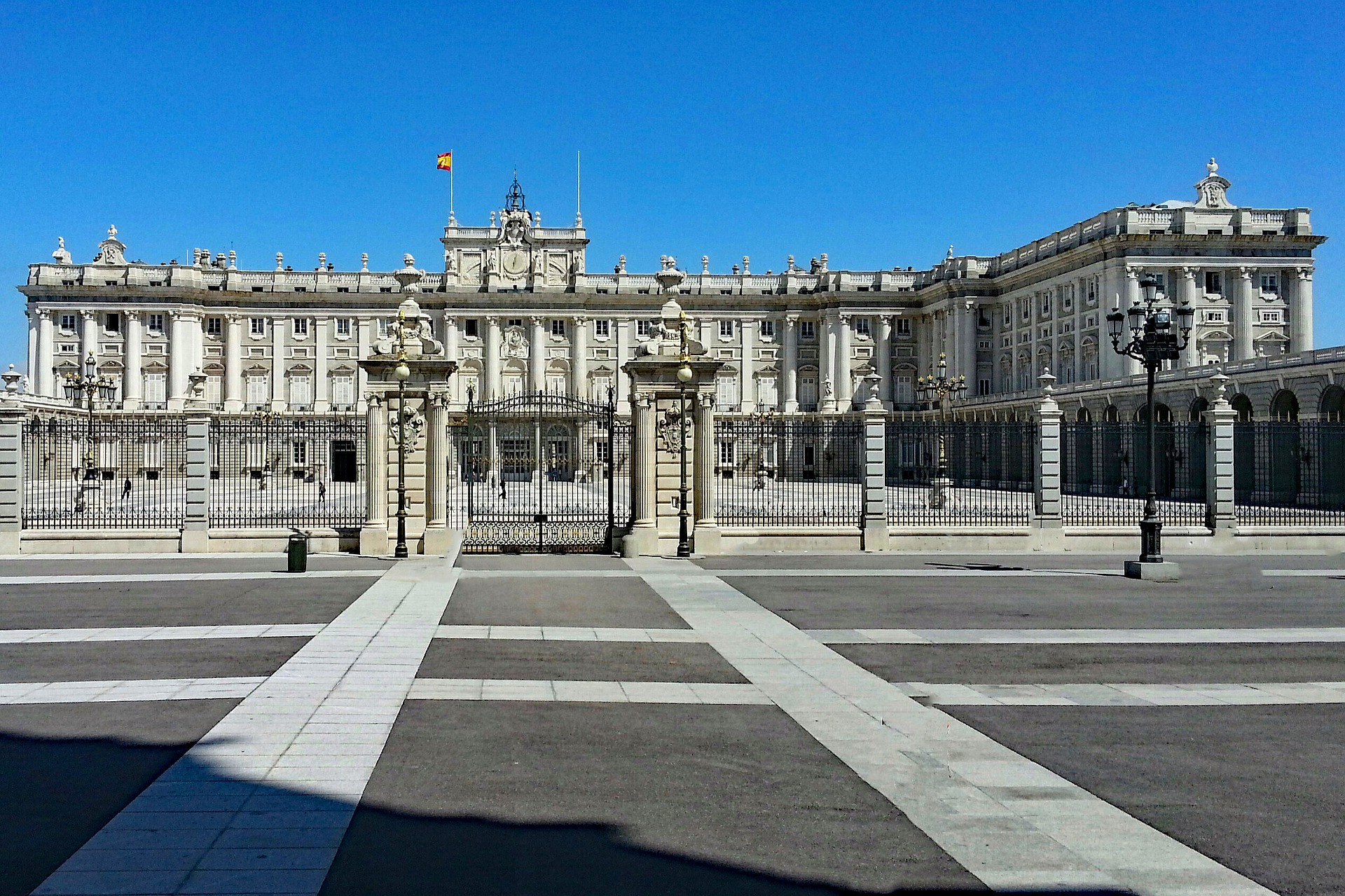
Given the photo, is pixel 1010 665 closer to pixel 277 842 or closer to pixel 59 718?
pixel 277 842

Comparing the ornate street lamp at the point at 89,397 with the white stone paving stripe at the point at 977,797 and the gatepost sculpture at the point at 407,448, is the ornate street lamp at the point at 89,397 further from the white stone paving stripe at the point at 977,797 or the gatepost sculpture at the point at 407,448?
the white stone paving stripe at the point at 977,797

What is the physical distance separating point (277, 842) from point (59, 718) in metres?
4.05

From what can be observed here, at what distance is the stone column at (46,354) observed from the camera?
8781 cm

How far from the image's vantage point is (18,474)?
80.3 feet

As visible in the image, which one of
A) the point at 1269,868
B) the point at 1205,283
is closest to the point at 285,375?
the point at 1205,283

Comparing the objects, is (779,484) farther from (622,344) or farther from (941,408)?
(622,344)

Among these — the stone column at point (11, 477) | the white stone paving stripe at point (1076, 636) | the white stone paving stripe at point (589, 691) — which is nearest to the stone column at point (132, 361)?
the stone column at point (11, 477)

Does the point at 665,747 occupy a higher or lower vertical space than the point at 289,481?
lower

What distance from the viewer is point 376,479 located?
949 inches

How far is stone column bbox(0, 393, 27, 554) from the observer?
2416 centimetres

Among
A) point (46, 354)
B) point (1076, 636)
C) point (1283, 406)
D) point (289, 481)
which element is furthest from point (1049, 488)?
point (46, 354)

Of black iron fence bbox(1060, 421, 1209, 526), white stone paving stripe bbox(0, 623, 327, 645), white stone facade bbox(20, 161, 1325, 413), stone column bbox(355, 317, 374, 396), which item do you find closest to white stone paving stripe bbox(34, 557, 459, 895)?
white stone paving stripe bbox(0, 623, 327, 645)

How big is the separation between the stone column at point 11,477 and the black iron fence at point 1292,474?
29398mm

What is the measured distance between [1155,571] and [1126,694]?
10533mm
